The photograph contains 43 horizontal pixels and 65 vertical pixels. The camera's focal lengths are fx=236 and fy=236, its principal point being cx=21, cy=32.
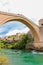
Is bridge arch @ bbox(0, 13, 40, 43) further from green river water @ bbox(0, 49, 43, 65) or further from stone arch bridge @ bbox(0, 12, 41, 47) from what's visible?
green river water @ bbox(0, 49, 43, 65)

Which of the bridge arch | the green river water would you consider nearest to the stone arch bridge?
the bridge arch

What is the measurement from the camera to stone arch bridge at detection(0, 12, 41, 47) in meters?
30.0

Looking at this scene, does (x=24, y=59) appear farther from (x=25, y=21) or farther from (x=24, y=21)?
(x=24, y=21)

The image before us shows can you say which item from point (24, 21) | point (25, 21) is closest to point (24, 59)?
point (25, 21)

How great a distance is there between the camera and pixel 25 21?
116ft

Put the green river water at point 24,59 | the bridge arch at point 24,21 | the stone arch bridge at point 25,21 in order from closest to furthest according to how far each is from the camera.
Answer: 1. the green river water at point 24,59
2. the stone arch bridge at point 25,21
3. the bridge arch at point 24,21

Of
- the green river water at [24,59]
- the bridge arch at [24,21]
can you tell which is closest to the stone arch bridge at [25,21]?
the bridge arch at [24,21]

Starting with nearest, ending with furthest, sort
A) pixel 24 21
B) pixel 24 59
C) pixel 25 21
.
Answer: pixel 24 59 → pixel 25 21 → pixel 24 21

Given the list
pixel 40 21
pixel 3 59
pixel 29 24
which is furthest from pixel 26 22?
pixel 3 59

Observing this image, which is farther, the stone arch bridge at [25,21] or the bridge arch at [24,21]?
the bridge arch at [24,21]

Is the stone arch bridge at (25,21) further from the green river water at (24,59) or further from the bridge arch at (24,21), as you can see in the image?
the green river water at (24,59)

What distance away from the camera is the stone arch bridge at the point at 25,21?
30025 millimetres

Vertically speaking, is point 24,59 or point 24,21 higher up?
point 24,21

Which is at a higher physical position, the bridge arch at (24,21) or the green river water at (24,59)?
the bridge arch at (24,21)
